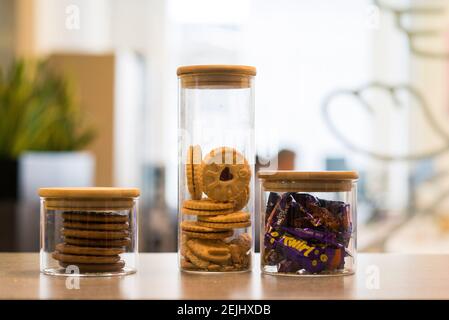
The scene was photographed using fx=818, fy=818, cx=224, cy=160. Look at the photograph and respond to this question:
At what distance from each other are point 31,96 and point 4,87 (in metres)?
0.14

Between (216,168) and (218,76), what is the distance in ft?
0.40

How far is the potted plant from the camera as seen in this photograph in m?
3.40

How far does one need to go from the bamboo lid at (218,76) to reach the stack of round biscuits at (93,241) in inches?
8.3

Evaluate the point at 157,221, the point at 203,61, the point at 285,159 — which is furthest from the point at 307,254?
the point at 203,61

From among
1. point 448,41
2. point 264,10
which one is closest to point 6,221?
point 448,41

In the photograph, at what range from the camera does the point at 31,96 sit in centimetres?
380

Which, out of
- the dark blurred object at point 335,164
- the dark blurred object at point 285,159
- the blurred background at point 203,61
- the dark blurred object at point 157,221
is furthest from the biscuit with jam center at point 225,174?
the dark blurred object at point 335,164

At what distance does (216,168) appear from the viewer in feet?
3.46

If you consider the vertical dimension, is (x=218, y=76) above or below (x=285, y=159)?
above

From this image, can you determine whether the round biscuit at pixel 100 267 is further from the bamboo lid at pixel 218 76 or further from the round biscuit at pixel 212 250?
the bamboo lid at pixel 218 76

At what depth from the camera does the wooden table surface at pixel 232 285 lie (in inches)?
32.3

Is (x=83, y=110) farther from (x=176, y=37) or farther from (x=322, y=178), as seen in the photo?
(x=322, y=178)

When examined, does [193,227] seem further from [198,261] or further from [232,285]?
[232,285]

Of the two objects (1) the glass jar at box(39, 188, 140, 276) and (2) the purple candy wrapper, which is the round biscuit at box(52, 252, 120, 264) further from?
(2) the purple candy wrapper
